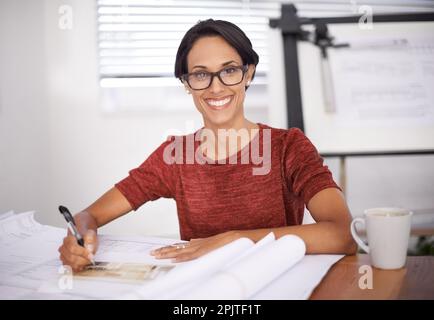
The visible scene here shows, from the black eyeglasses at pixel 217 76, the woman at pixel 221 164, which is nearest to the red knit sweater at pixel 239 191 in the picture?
the woman at pixel 221 164

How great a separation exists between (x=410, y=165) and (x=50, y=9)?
4.27 feet

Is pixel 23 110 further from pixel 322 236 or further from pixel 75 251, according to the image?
pixel 322 236

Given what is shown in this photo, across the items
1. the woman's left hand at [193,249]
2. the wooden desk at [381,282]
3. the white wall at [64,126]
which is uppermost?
the white wall at [64,126]

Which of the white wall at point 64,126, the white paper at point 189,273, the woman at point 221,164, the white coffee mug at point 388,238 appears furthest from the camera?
the white wall at point 64,126

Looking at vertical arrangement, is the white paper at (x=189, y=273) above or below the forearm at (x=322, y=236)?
above

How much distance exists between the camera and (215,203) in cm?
76

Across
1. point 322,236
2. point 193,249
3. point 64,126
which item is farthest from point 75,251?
point 64,126

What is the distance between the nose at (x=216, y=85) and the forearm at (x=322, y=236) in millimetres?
327

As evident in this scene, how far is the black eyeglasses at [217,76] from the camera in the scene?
0.74 m

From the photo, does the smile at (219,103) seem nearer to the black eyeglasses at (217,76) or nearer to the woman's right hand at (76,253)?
the black eyeglasses at (217,76)

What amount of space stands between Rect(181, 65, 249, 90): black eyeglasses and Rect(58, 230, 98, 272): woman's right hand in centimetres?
36

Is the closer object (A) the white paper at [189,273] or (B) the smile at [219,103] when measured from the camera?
(A) the white paper at [189,273]

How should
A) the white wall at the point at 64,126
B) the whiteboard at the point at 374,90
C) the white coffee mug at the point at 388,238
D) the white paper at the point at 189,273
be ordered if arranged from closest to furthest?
the white paper at the point at 189,273 < the white coffee mug at the point at 388,238 < the white wall at the point at 64,126 < the whiteboard at the point at 374,90

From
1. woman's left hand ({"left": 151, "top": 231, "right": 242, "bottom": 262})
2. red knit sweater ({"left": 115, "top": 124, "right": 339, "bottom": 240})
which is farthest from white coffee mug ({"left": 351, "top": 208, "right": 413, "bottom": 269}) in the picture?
red knit sweater ({"left": 115, "top": 124, "right": 339, "bottom": 240})
